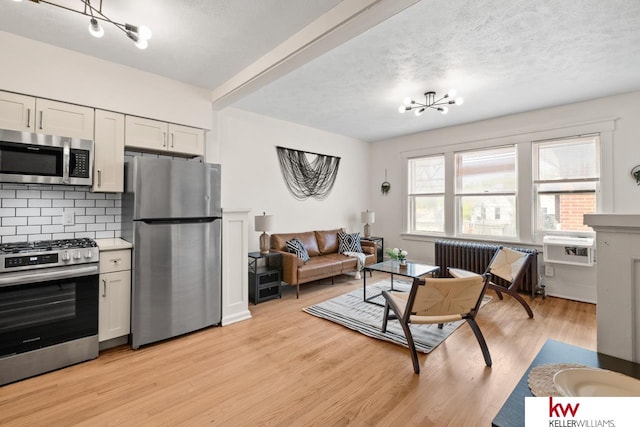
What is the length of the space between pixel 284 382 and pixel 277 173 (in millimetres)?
3535

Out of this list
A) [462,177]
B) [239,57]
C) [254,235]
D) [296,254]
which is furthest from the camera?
[462,177]

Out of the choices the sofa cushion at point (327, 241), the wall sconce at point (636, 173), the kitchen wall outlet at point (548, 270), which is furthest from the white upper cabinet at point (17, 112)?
the wall sconce at point (636, 173)

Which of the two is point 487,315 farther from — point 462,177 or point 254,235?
point 254,235

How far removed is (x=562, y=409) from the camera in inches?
32.1

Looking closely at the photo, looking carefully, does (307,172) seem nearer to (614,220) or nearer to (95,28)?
(95,28)

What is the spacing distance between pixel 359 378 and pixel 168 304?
6.46ft

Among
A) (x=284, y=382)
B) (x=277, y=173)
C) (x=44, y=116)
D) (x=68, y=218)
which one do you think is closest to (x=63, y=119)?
(x=44, y=116)

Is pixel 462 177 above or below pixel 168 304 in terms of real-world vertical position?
above

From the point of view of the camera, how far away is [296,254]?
4406 mm

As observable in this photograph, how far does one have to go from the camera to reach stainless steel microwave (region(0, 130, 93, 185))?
7.69ft

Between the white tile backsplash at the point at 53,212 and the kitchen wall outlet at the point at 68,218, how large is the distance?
0.07 feet

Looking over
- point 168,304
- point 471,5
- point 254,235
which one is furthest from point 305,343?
point 471,5

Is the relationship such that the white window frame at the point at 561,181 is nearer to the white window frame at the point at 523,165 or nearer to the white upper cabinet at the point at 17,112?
the white window frame at the point at 523,165

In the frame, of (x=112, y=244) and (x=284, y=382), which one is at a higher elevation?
(x=112, y=244)
